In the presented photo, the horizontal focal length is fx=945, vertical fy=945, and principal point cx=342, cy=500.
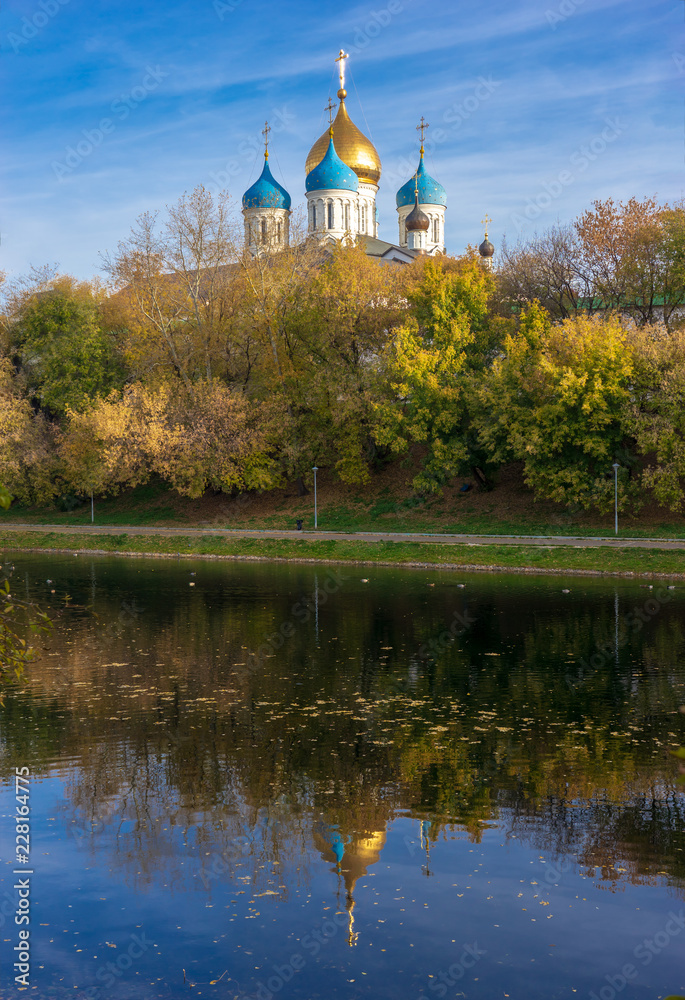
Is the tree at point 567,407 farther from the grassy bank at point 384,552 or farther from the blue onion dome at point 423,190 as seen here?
the blue onion dome at point 423,190

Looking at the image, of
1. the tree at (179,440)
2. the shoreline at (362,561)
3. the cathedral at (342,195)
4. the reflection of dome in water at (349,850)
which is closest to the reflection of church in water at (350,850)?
the reflection of dome in water at (349,850)

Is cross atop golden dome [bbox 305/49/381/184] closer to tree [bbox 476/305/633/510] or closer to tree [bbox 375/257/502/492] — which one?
tree [bbox 375/257/502/492]

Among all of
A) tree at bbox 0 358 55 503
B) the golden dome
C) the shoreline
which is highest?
the golden dome

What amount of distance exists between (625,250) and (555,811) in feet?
134

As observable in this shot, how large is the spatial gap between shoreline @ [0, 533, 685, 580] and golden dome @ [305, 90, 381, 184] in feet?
167

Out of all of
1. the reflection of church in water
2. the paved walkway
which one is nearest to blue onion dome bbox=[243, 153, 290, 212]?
the paved walkway

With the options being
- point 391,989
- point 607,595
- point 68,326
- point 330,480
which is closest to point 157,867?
point 391,989

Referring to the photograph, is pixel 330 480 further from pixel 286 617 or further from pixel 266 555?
pixel 286 617

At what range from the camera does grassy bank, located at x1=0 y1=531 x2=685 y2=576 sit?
2688cm

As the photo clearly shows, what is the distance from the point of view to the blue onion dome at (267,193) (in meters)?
72.8

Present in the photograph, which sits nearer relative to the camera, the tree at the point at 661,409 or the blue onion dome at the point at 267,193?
the tree at the point at 661,409

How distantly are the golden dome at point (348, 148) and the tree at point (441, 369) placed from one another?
3677 cm

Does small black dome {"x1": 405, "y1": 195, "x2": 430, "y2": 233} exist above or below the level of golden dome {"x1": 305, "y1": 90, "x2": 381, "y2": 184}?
below

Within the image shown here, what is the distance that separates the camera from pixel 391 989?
586 centimetres
